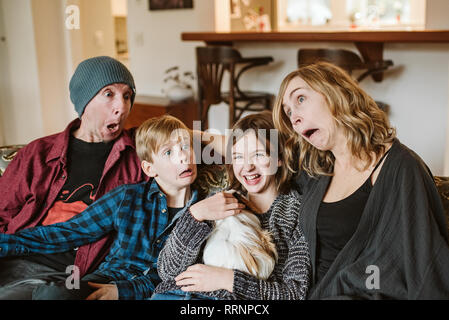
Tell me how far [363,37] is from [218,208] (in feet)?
7.13

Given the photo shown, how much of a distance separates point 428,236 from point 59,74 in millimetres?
3475

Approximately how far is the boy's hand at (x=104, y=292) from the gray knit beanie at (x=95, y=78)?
672 mm

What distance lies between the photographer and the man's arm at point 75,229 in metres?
1.50

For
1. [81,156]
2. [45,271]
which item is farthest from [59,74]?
[45,271]

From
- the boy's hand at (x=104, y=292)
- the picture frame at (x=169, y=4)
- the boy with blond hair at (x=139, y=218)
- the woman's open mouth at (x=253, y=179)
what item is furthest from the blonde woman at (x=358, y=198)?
the picture frame at (x=169, y=4)

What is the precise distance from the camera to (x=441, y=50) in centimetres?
314

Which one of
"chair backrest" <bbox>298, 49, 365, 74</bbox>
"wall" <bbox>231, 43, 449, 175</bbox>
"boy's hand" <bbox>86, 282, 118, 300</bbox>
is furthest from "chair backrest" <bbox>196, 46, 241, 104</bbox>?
"boy's hand" <bbox>86, 282, 118, 300</bbox>

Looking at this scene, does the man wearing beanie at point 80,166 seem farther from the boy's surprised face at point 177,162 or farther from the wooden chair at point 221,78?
the wooden chair at point 221,78

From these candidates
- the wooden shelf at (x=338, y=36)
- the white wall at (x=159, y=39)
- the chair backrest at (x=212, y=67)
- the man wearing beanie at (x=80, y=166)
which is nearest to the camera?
the man wearing beanie at (x=80, y=166)

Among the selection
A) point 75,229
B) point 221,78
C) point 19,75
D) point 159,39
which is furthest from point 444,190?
point 159,39

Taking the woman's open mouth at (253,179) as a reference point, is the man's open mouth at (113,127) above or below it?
above

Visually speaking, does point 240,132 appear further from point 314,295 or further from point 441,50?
point 441,50

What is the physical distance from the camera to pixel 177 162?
4.73ft

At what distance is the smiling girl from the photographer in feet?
4.07
